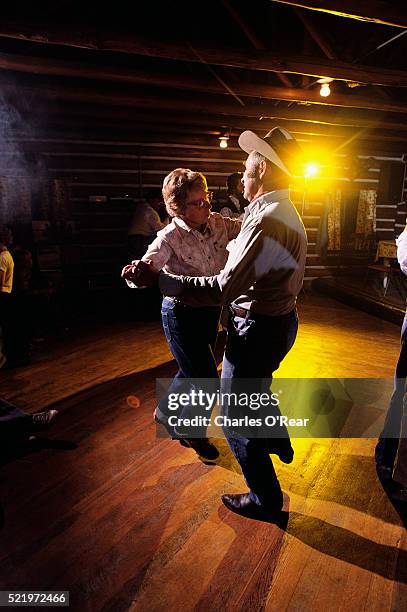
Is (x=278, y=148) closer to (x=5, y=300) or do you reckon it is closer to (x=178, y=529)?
(x=178, y=529)

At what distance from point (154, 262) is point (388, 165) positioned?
435 inches

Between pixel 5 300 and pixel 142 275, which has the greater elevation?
pixel 142 275

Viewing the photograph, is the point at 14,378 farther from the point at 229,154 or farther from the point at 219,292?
the point at 229,154

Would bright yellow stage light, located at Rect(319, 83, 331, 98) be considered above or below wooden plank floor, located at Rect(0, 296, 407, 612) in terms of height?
above

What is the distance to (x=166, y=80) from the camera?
5020 mm

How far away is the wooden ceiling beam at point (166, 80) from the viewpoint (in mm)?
4375

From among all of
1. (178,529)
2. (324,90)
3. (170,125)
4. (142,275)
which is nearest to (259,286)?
(142,275)

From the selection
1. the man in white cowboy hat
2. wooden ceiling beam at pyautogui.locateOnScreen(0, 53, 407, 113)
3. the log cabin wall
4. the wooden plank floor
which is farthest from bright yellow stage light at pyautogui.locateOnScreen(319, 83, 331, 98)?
the wooden plank floor

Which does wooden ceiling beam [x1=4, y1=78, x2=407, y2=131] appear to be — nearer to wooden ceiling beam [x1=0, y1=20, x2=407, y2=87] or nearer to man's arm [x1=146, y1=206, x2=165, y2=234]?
wooden ceiling beam [x1=0, y1=20, x2=407, y2=87]

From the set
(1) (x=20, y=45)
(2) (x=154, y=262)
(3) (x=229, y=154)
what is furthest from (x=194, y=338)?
(3) (x=229, y=154)

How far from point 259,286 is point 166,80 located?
13.2ft

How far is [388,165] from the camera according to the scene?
A: 1139 centimetres

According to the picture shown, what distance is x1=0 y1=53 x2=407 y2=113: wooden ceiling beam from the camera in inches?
172

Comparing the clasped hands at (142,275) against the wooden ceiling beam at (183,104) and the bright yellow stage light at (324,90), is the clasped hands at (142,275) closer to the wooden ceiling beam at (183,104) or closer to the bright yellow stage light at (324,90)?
the wooden ceiling beam at (183,104)
